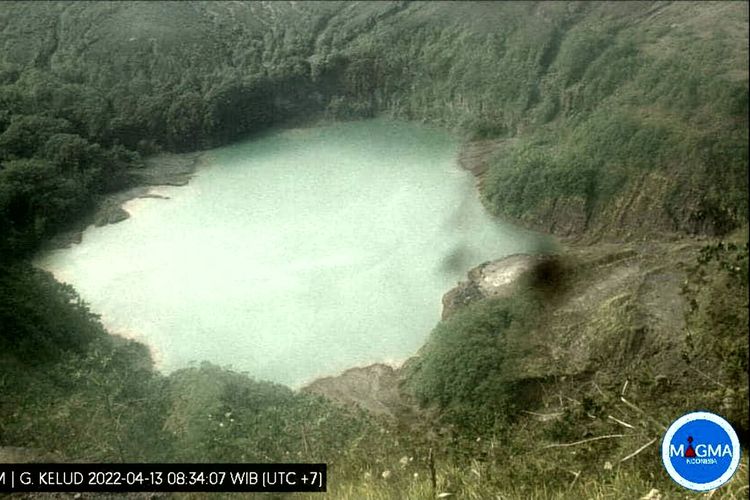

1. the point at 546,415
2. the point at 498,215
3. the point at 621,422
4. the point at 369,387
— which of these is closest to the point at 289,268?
the point at 369,387

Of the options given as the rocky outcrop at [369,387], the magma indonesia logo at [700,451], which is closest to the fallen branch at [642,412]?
the magma indonesia logo at [700,451]

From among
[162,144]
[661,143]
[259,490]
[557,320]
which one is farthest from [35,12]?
[661,143]

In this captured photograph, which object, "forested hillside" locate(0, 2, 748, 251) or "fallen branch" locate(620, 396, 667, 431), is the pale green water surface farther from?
"fallen branch" locate(620, 396, 667, 431)

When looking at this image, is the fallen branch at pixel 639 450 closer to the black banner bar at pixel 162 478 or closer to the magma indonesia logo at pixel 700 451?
the magma indonesia logo at pixel 700 451

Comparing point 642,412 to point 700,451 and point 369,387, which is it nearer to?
point 700,451

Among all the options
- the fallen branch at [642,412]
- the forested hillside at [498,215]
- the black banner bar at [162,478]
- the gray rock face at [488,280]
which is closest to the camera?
the black banner bar at [162,478]

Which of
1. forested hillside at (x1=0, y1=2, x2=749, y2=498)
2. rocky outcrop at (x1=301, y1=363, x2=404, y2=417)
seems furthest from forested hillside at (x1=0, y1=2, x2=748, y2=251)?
rocky outcrop at (x1=301, y1=363, x2=404, y2=417)

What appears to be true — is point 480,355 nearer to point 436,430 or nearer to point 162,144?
point 436,430
